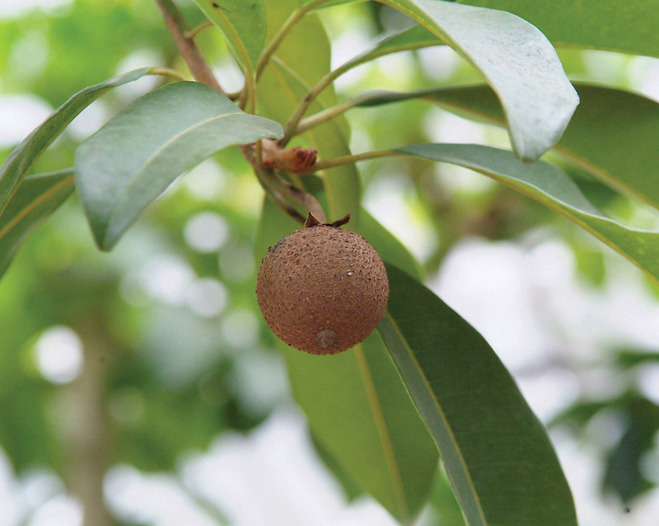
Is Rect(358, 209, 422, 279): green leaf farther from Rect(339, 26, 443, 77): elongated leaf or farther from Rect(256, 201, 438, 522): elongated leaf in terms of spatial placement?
Rect(339, 26, 443, 77): elongated leaf

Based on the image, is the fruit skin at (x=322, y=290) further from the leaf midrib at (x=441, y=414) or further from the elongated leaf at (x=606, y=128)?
the elongated leaf at (x=606, y=128)

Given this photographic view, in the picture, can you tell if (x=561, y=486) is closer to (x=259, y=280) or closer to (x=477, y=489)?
(x=477, y=489)

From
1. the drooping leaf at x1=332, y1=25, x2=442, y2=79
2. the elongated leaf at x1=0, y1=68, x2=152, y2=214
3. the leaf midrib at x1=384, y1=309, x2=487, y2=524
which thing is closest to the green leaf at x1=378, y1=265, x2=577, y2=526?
the leaf midrib at x1=384, y1=309, x2=487, y2=524

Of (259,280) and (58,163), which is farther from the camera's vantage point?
(58,163)

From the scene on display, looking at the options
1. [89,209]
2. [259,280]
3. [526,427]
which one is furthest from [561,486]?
[89,209]

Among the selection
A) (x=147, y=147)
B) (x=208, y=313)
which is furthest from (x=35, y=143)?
(x=208, y=313)
